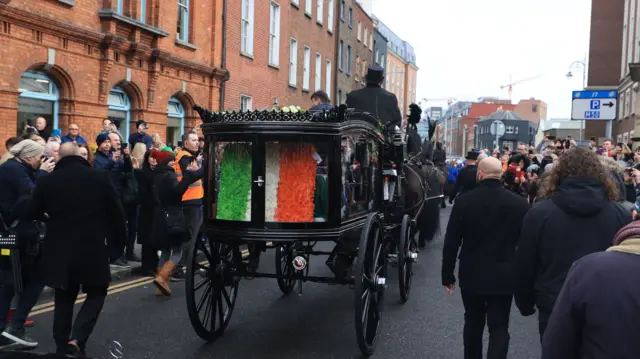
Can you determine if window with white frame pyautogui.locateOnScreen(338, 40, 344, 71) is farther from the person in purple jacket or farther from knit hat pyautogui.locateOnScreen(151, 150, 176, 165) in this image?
the person in purple jacket

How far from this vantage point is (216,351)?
593 cm

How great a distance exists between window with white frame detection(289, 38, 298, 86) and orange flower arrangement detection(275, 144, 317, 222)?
23.0m

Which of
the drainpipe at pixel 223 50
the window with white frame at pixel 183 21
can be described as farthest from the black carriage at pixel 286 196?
the drainpipe at pixel 223 50

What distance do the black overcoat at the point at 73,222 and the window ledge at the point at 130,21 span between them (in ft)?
35.3

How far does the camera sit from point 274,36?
2606 centimetres

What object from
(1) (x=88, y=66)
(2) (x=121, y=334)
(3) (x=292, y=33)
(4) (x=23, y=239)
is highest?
(3) (x=292, y=33)

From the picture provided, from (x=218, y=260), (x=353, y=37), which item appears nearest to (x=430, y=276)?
(x=218, y=260)

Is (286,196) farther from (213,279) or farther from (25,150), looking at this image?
(25,150)

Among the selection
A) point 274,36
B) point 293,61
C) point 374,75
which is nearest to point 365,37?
point 293,61

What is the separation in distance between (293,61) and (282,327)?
23.2 metres

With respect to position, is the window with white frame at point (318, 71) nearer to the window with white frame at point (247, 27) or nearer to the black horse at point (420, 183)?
the window with white frame at point (247, 27)

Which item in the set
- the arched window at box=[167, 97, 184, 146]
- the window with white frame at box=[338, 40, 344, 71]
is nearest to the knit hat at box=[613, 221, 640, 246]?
the arched window at box=[167, 97, 184, 146]

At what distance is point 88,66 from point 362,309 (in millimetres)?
11260

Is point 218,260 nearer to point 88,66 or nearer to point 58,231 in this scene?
point 58,231
